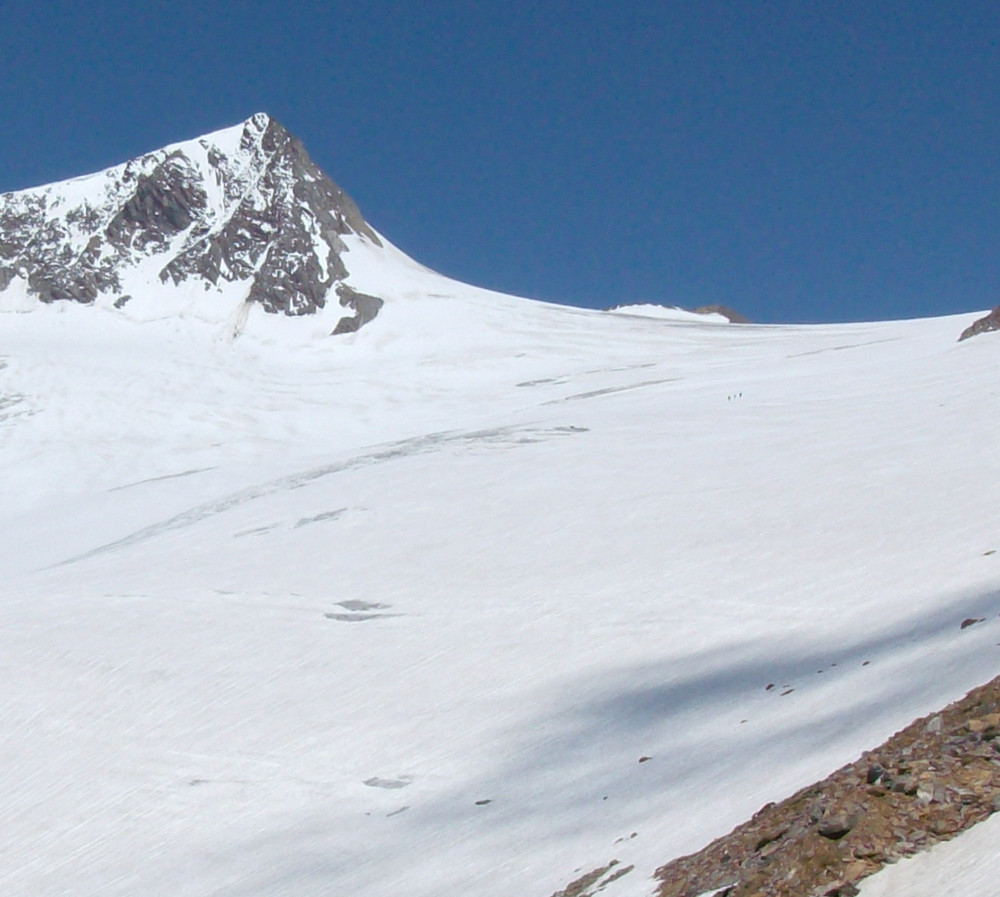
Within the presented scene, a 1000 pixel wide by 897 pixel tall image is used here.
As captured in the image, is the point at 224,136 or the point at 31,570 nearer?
the point at 31,570

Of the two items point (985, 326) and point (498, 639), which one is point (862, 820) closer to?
point (498, 639)

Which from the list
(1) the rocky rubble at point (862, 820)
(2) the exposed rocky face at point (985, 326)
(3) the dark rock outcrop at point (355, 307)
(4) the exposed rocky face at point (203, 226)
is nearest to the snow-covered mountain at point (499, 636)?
(1) the rocky rubble at point (862, 820)

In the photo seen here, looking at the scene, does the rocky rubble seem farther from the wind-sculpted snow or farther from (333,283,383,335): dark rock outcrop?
(333,283,383,335): dark rock outcrop

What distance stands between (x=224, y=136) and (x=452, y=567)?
208ft

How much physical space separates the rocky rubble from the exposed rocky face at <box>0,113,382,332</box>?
54490 millimetres

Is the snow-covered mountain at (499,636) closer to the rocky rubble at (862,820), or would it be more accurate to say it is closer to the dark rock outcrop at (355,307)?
the rocky rubble at (862,820)

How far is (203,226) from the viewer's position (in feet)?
229

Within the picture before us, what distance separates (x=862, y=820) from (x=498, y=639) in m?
9.17

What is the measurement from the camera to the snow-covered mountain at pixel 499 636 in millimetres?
9820

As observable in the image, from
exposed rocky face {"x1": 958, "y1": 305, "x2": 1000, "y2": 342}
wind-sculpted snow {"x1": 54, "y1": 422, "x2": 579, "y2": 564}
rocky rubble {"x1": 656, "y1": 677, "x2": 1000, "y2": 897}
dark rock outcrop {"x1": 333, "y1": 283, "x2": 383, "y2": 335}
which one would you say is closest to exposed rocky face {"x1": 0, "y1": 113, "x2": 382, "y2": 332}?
dark rock outcrop {"x1": 333, "y1": 283, "x2": 383, "y2": 335}

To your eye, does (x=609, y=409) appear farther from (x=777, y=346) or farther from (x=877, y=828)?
(x=877, y=828)

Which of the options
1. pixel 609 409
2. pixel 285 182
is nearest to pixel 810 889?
pixel 609 409

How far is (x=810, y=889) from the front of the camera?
566cm

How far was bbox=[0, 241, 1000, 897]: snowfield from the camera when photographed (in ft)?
32.1
